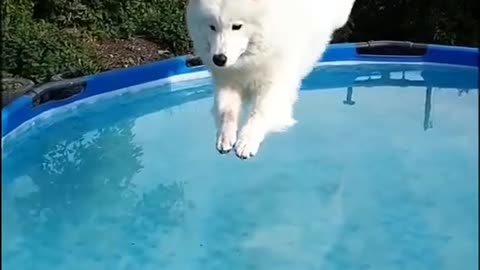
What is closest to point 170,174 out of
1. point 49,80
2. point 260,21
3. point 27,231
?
point 27,231

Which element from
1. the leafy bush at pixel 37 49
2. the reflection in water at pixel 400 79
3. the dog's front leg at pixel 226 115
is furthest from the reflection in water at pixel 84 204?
the reflection in water at pixel 400 79

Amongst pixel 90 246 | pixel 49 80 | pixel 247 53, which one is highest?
pixel 247 53

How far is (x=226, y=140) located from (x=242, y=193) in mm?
1804

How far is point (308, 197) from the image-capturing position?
450 cm

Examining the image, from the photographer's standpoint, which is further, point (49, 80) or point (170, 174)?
point (49, 80)

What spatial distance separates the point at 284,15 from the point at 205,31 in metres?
0.31

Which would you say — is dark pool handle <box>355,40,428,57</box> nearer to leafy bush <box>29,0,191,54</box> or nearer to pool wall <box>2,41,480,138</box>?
pool wall <box>2,41,480,138</box>

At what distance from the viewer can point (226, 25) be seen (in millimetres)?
2785

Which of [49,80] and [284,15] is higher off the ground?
[284,15]

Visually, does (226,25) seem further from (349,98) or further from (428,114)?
(349,98)

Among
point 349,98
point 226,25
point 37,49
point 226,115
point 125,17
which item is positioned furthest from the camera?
point 125,17

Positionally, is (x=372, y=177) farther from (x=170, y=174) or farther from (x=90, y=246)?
(x=90, y=246)

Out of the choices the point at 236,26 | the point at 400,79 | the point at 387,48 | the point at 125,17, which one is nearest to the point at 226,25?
the point at 236,26

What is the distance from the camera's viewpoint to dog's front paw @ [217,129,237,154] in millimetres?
2746
